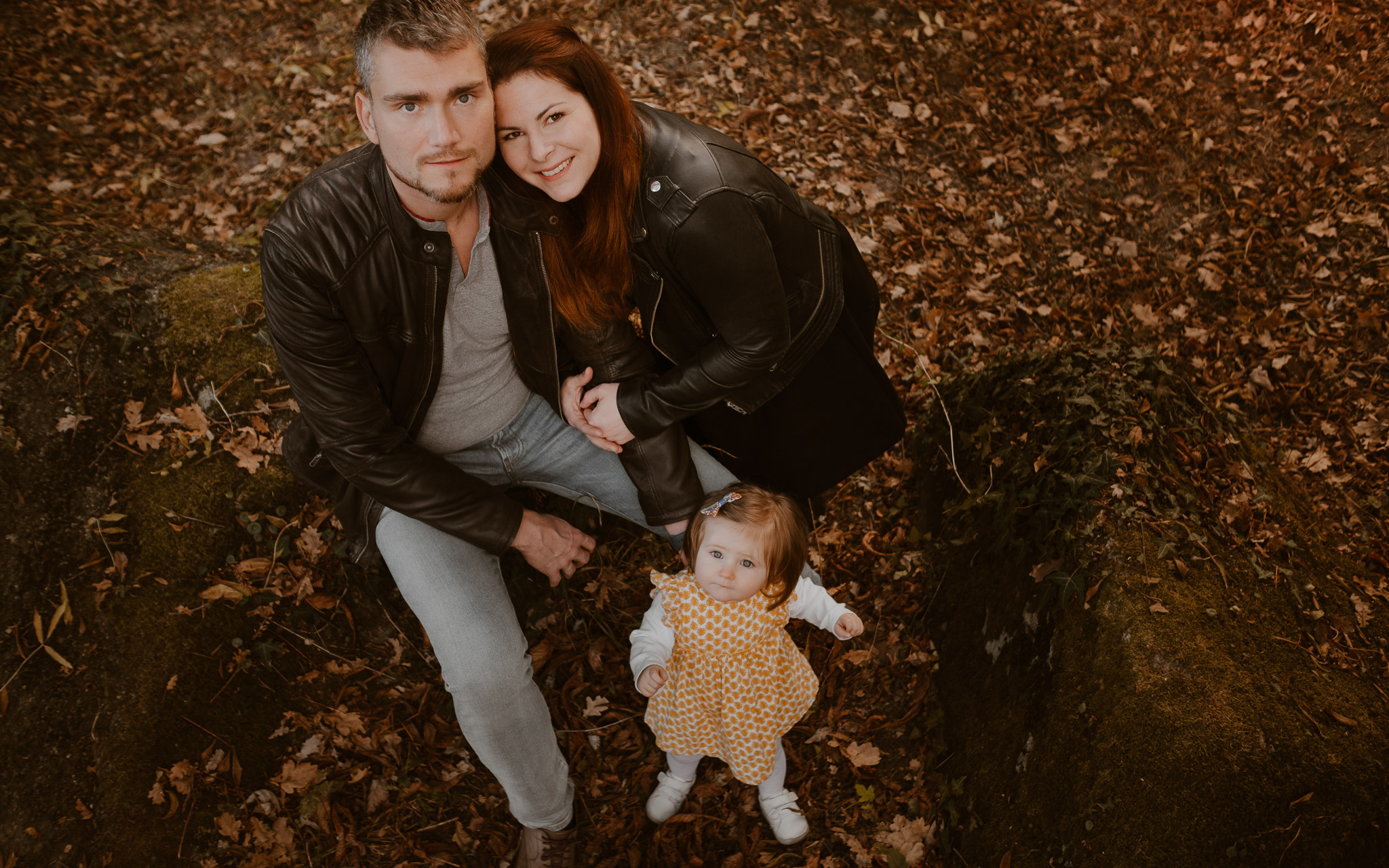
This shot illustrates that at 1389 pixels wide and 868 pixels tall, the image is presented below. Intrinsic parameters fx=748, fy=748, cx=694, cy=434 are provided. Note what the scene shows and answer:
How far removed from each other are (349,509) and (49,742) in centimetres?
161

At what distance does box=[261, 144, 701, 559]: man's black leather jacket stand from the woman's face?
0.23 m

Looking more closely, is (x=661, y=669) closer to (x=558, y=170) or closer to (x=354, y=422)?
(x=354, y=422)

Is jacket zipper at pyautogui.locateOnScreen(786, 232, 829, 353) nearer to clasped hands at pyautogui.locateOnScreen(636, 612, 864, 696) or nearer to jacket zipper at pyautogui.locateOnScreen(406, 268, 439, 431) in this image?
clasped hands at pyautogui.locateOnScreen(636, 612, 864, 696)

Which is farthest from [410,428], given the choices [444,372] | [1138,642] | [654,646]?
[1138,642]

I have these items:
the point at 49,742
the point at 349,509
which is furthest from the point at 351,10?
the point at 49,742

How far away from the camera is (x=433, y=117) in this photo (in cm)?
246

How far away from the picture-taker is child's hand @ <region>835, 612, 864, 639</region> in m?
3.34

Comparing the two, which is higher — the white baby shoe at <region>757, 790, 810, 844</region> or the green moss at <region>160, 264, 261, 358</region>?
the green moss at <region>160, 264, 261, 358</region>

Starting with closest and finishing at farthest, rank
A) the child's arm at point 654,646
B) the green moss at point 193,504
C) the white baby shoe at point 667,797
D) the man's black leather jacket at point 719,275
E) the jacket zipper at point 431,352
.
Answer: the man's black leather jacket at point 719,275 → the jacket zipper at point 431,352 → the child's arm at point 654,646 → the green moss at point 193,504 → the white baby shoe at point 667,797

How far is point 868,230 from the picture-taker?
552 centimetres

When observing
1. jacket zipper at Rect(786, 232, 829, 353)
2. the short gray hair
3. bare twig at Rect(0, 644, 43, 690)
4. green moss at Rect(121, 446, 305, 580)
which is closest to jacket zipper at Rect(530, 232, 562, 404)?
the short gray hair

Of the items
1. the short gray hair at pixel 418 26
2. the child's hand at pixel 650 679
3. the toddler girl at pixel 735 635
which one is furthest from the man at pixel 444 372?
the toddler girl at pixel 735 635

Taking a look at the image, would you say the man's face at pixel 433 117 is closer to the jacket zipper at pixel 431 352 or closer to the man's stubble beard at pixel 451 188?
the man's stubble beard at pixel 451 188

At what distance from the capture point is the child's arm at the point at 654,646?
3.30 meters
